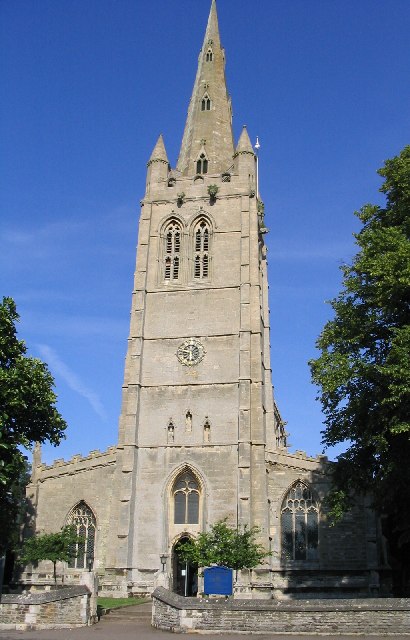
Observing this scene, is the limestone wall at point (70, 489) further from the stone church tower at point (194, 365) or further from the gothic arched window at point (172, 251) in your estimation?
the gothic arched window at point (172, 251)

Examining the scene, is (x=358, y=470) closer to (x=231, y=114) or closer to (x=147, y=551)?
(x=147, y=551)

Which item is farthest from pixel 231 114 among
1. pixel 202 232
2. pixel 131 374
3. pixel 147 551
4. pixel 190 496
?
pixel 147 551

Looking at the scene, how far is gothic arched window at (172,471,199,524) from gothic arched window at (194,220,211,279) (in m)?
12.3

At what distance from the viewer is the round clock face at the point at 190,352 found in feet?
120

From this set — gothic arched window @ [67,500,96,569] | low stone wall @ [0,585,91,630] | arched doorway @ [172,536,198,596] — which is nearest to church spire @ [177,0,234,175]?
gothic arched window @ [67,500,96,569]

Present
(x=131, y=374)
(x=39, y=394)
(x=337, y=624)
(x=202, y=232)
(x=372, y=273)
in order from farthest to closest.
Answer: (x=202, y=232) < (x=131, y=374) < (x=39, y=394) < (x=372, y=273) < (x=337, y=624)

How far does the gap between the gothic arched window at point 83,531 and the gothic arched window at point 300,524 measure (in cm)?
1001

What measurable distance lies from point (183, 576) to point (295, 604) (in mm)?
18444

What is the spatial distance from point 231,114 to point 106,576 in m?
33.8

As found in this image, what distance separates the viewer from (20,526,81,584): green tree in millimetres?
30906

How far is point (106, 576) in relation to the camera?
31.8 metres

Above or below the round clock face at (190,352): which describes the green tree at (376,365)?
below

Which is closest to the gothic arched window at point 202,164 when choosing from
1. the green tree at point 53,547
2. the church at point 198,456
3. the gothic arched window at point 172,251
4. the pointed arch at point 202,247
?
the church at point 198,456

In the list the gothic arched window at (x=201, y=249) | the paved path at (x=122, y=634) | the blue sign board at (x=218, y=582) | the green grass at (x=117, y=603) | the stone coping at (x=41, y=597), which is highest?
the gothic arched window at (x=201, y=249)
